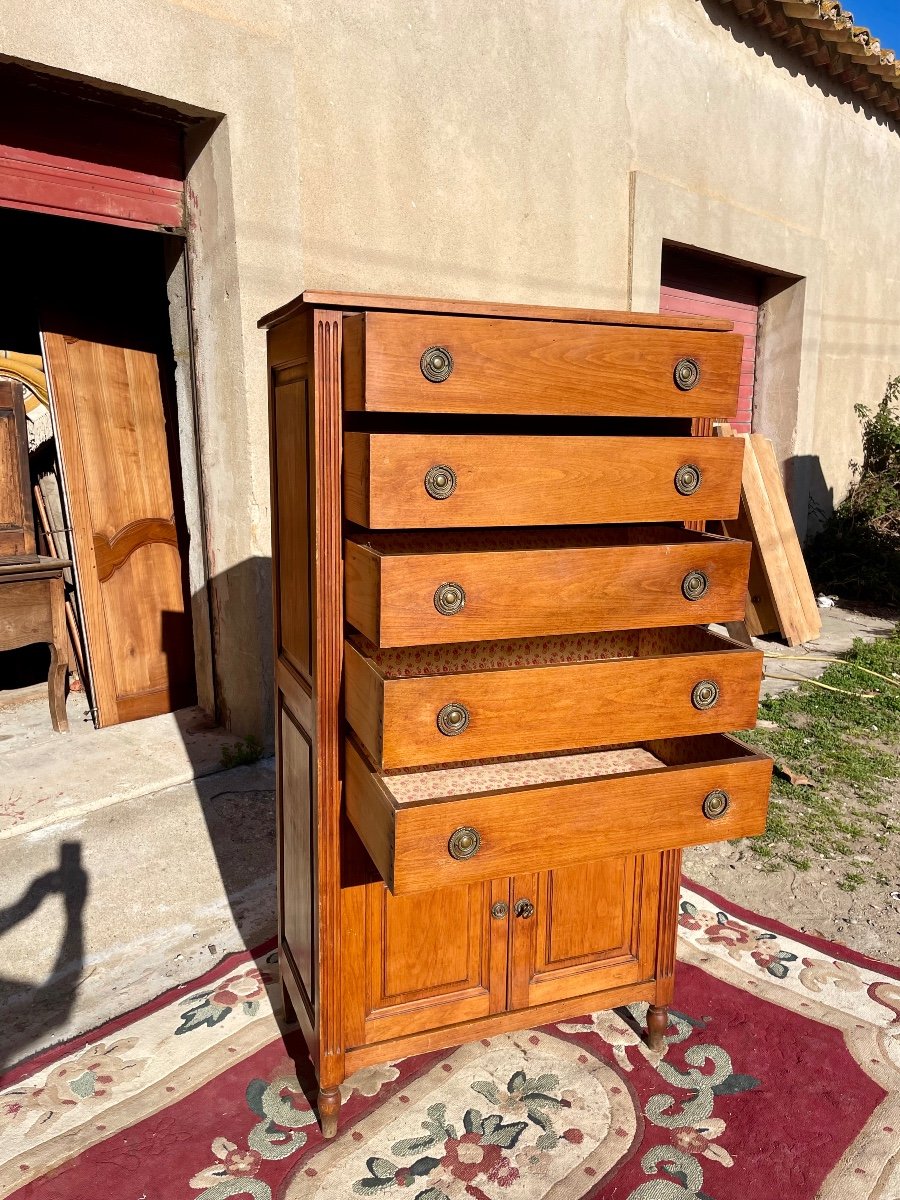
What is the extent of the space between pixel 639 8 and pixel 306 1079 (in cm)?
559

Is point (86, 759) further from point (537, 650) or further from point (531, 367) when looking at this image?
point (531, 367)

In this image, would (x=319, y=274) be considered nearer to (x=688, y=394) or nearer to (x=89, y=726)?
(x=89, y=726)

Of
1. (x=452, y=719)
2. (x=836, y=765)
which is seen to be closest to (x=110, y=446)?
(x=452, y=719)

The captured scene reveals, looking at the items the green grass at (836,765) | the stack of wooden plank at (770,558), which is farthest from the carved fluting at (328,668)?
the stack of wooden plank at (770,558)

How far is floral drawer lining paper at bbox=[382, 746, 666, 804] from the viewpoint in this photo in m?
1.52

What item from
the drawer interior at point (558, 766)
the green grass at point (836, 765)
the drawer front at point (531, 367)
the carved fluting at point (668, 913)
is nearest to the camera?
the drawer front at point (531, 367)

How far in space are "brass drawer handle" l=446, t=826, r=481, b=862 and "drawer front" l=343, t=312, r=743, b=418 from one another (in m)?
0.64

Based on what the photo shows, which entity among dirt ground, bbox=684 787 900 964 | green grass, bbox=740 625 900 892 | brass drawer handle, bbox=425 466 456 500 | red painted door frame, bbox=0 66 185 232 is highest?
red painted door frame, bbox=0 66 185 232

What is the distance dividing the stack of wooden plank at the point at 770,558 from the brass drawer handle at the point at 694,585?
158 inches

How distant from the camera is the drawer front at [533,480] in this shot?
124 centimetres

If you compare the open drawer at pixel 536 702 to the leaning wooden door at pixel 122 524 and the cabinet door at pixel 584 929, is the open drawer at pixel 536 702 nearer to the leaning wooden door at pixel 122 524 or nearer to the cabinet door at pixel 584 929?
the cabinet door at pixel 584 929

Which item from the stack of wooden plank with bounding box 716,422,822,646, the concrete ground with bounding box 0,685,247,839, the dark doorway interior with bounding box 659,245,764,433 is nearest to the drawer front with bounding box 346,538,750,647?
the concrete ground with bounding box 0,685,247,839

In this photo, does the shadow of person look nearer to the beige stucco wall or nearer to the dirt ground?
the beige stucco wall

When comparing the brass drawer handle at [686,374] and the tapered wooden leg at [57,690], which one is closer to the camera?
the brass drawer handle at [686,374]
